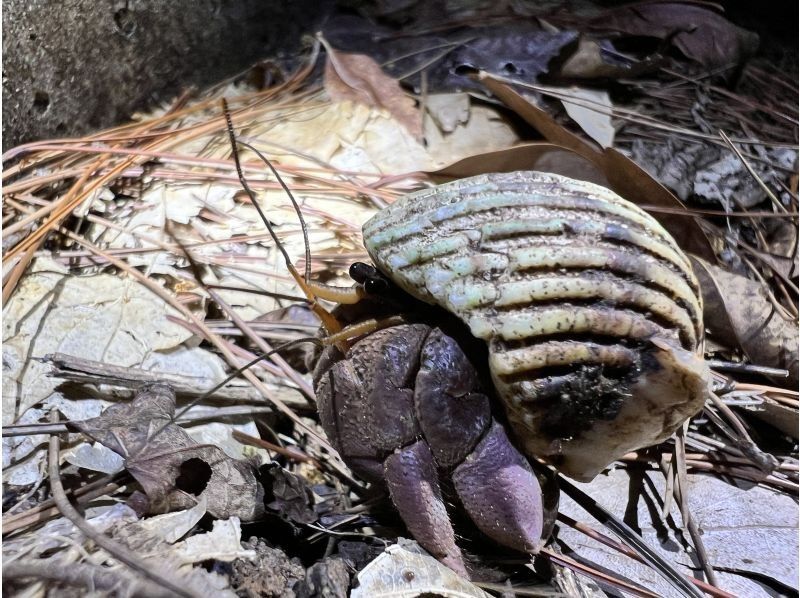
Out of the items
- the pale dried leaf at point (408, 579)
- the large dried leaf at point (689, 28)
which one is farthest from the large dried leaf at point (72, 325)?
the large dried leaf at point (689, 28)

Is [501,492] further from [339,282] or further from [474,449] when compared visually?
[339,282]

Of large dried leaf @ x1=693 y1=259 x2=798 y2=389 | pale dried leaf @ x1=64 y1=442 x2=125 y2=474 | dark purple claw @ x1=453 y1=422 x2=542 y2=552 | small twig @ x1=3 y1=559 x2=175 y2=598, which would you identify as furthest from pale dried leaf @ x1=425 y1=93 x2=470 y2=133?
small twig @ x1=3 y1=559 x2=175 y2=598

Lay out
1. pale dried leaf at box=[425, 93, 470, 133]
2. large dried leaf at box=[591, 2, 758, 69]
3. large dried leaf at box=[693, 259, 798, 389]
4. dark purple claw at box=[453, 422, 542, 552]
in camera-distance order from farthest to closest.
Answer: large dried leaf at box=[591, 2, 758, 69]
pale dried leaf at box=[425, 93, 470, 133]
large dried leaf at box=[693, 259, 798, 389]
dark purple claw at box=[453, 422, 542, 552]

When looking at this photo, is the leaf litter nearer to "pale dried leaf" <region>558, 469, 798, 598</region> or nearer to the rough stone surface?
"pale dried leaf" <region>558, 469, 798, 598</region>

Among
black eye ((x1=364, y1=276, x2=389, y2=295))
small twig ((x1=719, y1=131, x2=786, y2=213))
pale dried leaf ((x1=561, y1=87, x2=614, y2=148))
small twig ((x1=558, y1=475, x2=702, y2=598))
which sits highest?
black eye ((x1=364, y1=276, x2=389, y2=295))

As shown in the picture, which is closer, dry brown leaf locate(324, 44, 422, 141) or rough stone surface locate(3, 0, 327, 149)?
rough stone surface locate(3, 0, 327, 149)

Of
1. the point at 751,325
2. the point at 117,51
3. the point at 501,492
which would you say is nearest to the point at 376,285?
the point at 501,492

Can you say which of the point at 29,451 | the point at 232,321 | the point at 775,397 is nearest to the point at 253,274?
the point at 232,321
